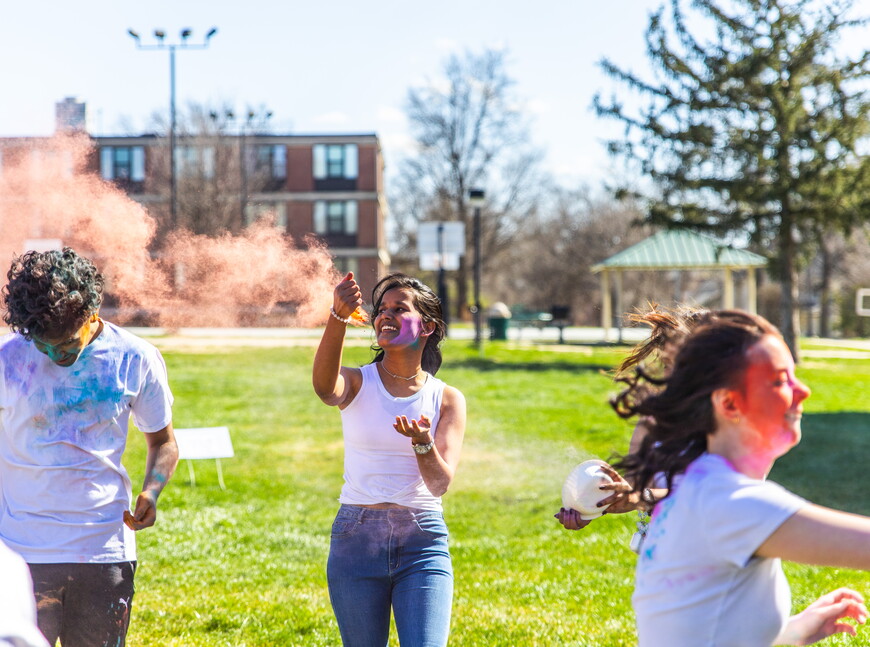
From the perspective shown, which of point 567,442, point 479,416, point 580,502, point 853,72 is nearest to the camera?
point 580,502

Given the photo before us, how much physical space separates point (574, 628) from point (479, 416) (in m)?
11.1

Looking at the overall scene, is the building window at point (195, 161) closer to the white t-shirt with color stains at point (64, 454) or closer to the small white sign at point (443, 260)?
the small white sign at point (443, 260)

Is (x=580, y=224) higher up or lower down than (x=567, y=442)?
higher up

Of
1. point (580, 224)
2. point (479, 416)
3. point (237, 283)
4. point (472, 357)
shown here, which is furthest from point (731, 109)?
point (580, 224)

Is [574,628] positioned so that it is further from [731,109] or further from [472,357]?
[731,109]

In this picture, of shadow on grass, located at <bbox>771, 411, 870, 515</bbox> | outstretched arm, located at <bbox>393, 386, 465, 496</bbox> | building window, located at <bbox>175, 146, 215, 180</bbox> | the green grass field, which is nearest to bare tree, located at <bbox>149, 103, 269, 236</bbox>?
building window, located at <bbox>175, 146, 215, 180</bbox>

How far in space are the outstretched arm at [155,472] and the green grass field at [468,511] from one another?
1785 millimetres

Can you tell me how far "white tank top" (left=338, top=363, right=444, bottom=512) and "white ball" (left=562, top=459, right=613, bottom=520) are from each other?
2.43 feet

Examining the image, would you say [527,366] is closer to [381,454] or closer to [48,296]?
[381,454]

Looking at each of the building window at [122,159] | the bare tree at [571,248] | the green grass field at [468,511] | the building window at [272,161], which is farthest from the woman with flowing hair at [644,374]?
the bare tree at [571,248]

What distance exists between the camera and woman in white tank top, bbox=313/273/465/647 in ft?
11.0

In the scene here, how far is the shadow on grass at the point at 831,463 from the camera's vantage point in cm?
1171

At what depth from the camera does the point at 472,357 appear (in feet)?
81.5

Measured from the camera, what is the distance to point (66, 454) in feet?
10.4
